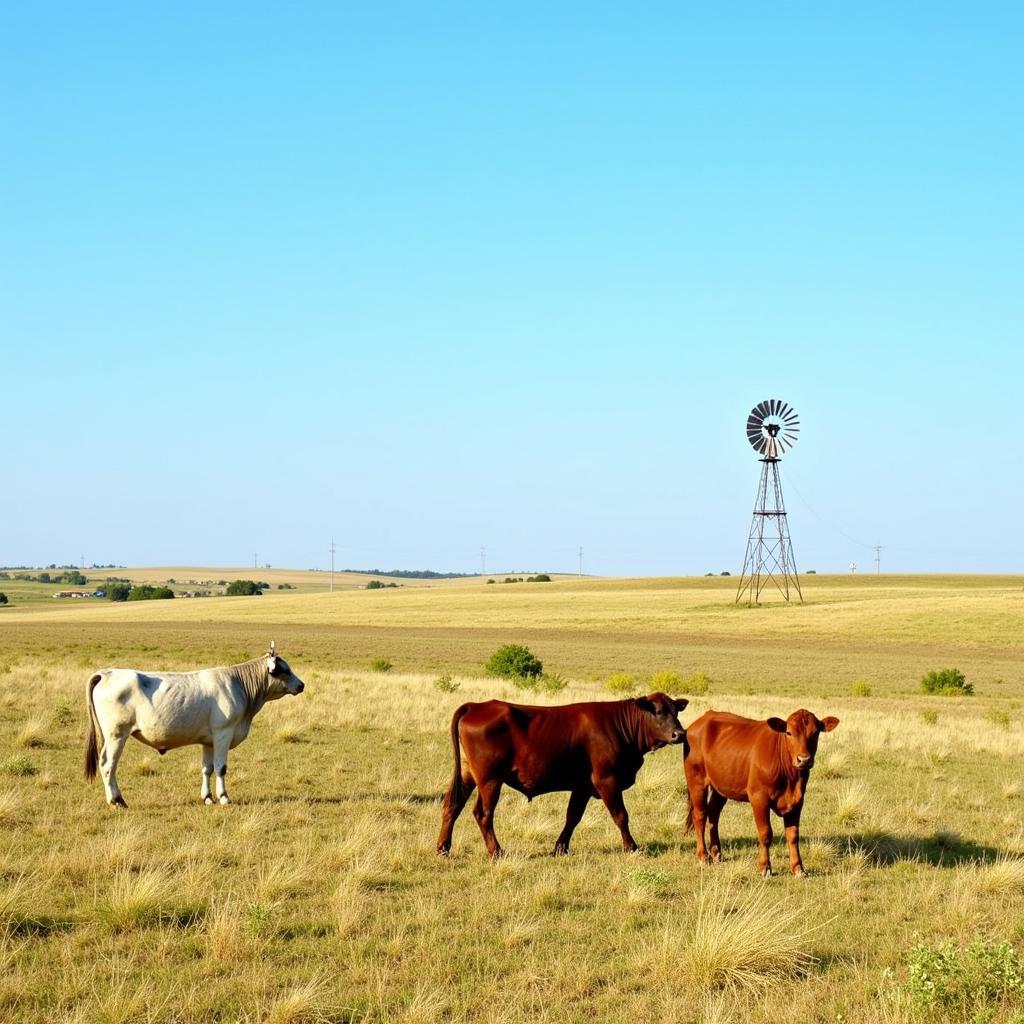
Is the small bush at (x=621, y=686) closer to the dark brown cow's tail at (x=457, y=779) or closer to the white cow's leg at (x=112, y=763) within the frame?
the white cow's leg at (x=112, y=763)

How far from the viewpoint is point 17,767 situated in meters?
14.6

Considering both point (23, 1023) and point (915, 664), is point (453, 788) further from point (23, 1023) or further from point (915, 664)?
point (915, 664)

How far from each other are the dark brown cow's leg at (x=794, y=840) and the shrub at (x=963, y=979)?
10.5ft

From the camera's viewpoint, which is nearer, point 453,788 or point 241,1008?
point 241,1008

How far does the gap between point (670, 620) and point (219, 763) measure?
6967 cm

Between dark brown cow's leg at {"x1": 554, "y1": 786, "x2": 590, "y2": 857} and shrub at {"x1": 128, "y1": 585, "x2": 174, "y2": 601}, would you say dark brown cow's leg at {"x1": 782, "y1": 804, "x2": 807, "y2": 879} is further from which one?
shrub at {"x1": 128, "y1": 585, "x2": 174, "y2": 601}

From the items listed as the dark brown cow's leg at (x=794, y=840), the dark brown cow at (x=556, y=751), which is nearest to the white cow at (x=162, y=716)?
the dark brown cow at (x=556, y=751)

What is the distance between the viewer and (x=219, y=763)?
44.0 ft

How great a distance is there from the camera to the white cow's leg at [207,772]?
13.2m

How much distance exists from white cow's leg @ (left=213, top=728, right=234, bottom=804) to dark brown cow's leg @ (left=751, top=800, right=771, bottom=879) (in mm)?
6388

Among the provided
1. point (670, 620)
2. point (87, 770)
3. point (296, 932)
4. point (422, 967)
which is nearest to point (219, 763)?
point (87, 770)

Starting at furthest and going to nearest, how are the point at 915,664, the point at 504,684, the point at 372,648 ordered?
the point at 372,648, the point at 915,664, the point at 504,684

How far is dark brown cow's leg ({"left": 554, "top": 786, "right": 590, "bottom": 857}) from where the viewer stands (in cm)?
1080

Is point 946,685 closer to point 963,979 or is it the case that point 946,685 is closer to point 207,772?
point 207,772
